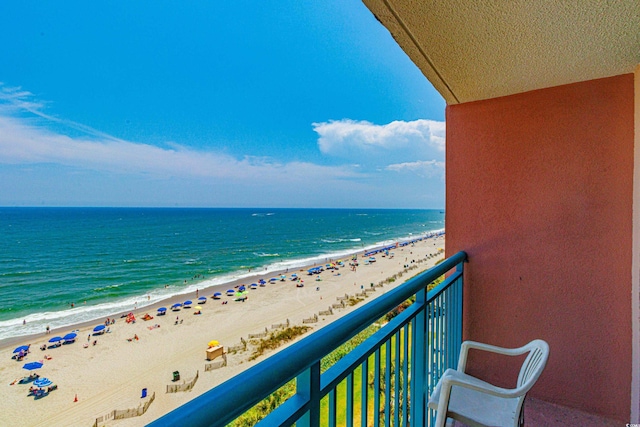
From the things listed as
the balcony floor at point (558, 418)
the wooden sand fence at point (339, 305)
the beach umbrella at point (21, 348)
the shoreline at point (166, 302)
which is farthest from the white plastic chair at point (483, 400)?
the shoreline at point (166, 302)

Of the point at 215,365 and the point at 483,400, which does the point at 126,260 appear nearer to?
the point at 215,365

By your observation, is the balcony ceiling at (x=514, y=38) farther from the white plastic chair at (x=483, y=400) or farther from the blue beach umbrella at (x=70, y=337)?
the blue beach umbrella at (x=70, y=337)

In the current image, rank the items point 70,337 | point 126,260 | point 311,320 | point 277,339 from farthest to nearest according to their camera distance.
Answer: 1. point 126,260
2. point 311,320
3. point 70,337
4. point 277,339

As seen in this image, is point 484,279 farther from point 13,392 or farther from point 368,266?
point 368,266

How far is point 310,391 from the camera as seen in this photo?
2.07 ft

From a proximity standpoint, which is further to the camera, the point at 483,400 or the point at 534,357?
the point at 483,400

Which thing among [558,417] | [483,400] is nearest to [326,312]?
[558,417]

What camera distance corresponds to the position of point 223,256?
29109 mm

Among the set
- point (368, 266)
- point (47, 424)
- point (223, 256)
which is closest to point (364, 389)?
point (47, 424)

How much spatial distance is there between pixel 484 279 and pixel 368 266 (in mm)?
23038

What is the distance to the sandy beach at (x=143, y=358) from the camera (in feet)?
27.5

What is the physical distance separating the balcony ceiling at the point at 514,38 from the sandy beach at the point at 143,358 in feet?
31.2

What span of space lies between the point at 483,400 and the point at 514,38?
5.21 feet

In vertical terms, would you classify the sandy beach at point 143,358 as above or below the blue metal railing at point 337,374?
Result: below
